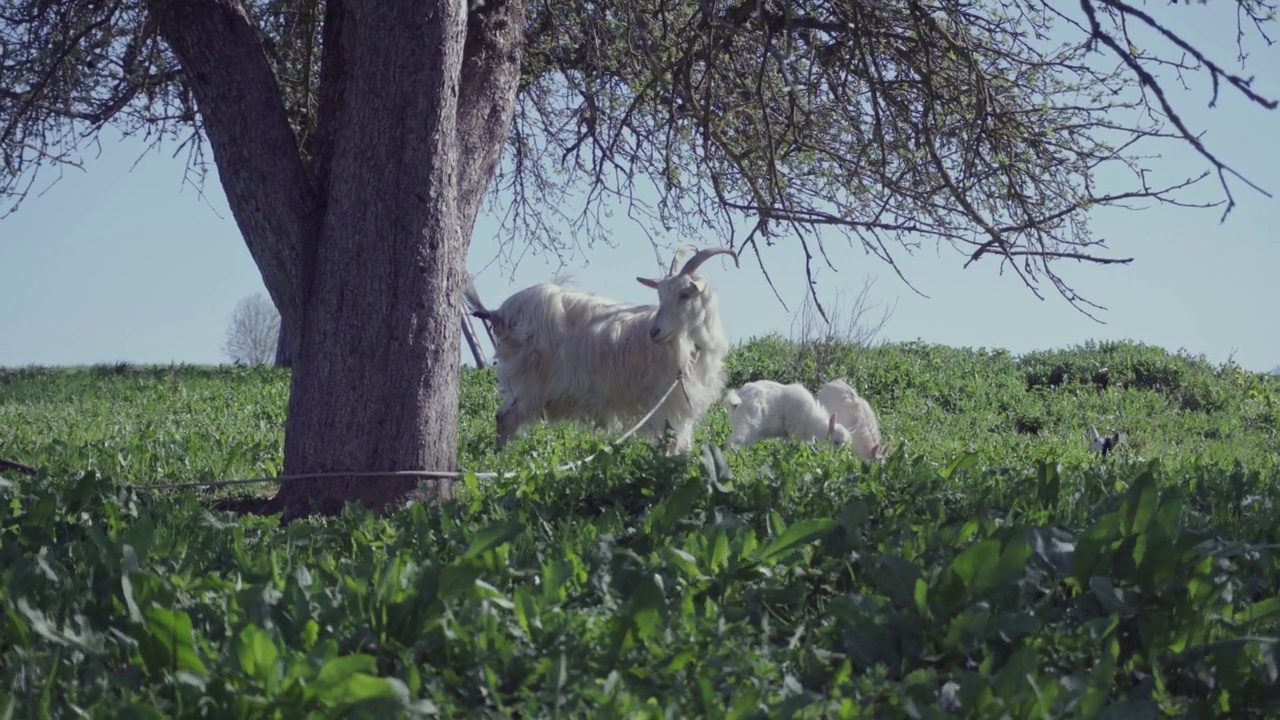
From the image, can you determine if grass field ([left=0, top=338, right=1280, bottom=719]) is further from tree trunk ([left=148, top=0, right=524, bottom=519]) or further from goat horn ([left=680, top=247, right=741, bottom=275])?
goat horn ([left=680, top=247, right=741, bottom=275])

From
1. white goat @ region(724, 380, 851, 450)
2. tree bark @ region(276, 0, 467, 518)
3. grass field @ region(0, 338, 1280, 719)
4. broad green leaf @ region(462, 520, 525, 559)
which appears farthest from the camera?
white goat @ region(724, 380, 851, 450)

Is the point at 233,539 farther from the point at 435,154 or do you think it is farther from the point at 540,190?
the point at 540,190

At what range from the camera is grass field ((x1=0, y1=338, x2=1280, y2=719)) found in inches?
105

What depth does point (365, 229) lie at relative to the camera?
5902mm

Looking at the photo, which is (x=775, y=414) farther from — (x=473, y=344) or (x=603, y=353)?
(x=473, y=344)

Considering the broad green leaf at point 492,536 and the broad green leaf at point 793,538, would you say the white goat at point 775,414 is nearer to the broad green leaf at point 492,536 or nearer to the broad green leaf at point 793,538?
the broad green leaf at point 793,538

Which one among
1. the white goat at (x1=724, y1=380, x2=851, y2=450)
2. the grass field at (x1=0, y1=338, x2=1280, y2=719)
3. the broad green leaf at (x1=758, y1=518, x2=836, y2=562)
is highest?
the white goat at (x1=724, y1=380, x2=851, y2=450)

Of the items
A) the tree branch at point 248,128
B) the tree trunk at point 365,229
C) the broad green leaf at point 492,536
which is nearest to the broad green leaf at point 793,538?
the broad green leaf at point 492,536

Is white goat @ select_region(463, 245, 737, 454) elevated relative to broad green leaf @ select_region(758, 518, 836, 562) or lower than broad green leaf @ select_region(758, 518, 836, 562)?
elevated

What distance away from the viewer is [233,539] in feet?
13.9

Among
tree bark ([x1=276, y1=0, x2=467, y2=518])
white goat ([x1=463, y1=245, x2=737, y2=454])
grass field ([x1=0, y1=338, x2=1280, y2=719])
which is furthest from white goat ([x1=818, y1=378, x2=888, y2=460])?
tree bark ([x1=276, y1=0, x2=467, y2=518])

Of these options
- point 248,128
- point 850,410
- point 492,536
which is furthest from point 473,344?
point 492,536

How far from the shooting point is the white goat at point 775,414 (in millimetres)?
9727

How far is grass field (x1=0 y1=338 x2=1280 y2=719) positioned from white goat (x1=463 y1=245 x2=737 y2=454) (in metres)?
3.69
